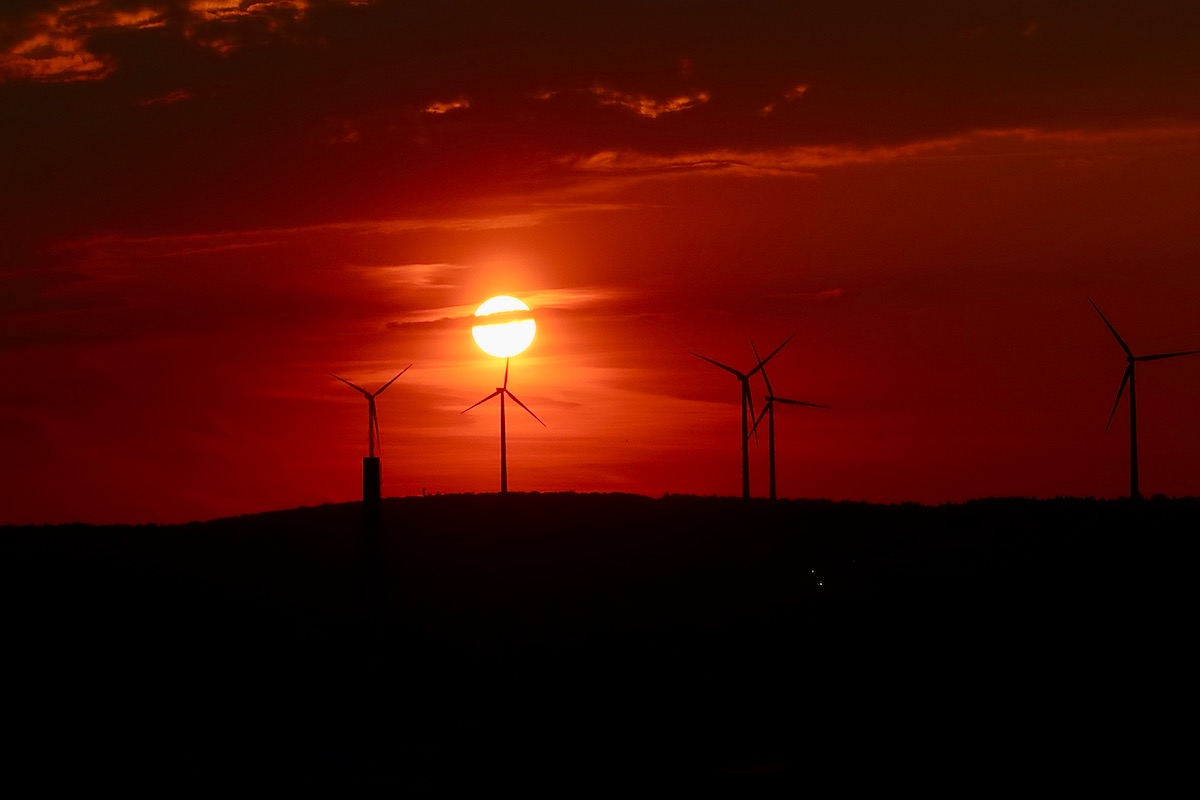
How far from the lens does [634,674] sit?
118 feet

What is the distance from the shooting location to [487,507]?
270 feet

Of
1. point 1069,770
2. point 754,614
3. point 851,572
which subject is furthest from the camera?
point 851,572

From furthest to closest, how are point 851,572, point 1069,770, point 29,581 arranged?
point 851,572
point 29,581
point 1069,770

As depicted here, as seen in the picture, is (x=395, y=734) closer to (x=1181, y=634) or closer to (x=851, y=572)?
(x=1181, y=634)

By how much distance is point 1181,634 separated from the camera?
115ft

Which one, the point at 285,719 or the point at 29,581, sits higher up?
the point at 29,581

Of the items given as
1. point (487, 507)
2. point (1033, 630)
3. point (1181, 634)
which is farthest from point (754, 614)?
point (487, 507)

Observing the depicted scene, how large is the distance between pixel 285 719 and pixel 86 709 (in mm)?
4125

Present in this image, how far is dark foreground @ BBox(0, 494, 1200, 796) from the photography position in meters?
24.8

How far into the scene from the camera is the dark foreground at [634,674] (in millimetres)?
24812

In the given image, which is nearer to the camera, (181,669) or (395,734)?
(395,734)

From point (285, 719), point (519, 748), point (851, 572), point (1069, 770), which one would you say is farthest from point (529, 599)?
point (1069, 770)

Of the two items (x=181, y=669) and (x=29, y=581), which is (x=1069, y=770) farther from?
(x=29, y=581)

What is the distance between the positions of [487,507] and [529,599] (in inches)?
969
